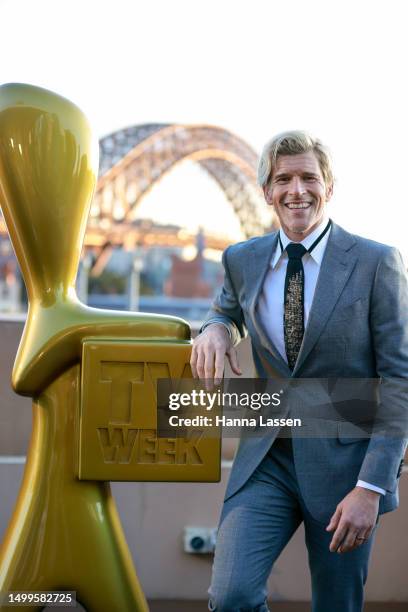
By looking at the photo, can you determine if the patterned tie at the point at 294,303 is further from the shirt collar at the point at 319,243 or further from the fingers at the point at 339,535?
the fingers at the point at 339,535

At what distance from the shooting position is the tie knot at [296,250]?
198cm

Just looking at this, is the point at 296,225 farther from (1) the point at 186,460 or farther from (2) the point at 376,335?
(1) the point at 186,460

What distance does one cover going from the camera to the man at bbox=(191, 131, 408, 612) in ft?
5.91

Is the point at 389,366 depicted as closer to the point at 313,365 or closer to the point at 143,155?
the point at 313,365

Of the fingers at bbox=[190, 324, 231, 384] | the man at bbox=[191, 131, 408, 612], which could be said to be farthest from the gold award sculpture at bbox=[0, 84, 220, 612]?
the man at bbox=[191, 131, 408, 612]

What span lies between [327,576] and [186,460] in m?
0.45

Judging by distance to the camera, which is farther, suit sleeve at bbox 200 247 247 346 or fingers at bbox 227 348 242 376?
suit sleeve at bbox 200 247 247 346

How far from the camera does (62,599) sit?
6.31ft

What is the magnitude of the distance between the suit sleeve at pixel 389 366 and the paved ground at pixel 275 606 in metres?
1.33

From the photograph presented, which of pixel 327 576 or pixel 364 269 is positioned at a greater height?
pixel 364 269

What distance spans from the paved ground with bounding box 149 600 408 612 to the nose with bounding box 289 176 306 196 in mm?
1721

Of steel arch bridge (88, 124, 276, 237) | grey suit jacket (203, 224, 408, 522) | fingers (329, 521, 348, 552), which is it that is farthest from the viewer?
steel arch bridge (88, 124, 276, 237)

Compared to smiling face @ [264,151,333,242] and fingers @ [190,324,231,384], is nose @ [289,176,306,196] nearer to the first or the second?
smiling face @ [264,151,333,242]

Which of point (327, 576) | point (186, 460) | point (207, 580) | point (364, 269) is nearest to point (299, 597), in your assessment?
point (207, 580)
